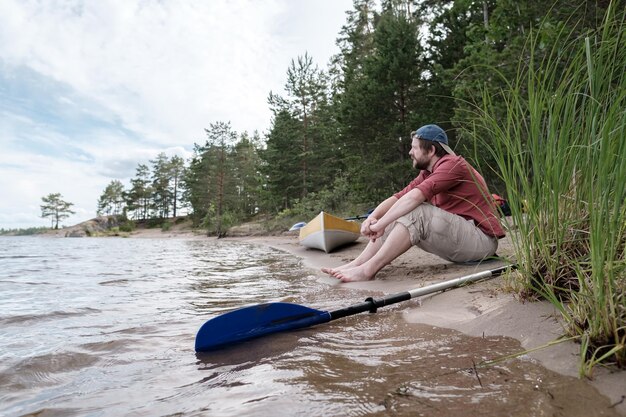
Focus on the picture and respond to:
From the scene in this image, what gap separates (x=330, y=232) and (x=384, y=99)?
362 inches

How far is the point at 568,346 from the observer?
1268mm

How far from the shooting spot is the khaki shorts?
3297mm

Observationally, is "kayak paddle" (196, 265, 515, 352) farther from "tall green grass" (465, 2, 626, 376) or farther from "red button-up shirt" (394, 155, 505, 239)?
"red button-up shirt" (394, 155, 505, 239)

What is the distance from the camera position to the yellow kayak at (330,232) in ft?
24.1

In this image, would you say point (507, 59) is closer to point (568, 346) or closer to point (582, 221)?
point (582, 221)

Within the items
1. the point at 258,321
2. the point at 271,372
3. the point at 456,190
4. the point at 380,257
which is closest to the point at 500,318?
the point at 271,372

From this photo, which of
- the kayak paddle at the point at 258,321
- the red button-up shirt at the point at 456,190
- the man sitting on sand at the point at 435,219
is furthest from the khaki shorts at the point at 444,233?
the kayak paddle at the point at 258,321

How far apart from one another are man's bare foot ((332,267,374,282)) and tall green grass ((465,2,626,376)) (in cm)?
185

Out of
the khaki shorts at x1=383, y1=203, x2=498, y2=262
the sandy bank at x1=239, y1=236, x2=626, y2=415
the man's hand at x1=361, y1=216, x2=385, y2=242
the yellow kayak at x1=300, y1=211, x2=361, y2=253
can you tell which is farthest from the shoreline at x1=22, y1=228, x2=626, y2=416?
the yellow kayak at x1=300, y1=211, x2=361, y2=253

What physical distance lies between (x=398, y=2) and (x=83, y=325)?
24166 mm

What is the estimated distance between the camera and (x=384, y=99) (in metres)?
14.8

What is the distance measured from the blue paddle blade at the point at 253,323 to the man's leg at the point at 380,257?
1420 millimetres

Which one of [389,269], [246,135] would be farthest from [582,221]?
[246,135]

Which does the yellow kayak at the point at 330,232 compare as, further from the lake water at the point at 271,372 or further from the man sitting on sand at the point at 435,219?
the lake water at the point at 271,372
